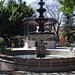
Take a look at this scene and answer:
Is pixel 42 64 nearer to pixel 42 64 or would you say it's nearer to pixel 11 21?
pixel 42 64

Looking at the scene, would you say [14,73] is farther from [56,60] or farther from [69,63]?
[69,63]

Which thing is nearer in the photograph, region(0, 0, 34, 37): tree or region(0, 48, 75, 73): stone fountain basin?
region(0, 48, 75, 73): stone fountain basin

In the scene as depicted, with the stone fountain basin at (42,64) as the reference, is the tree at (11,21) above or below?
above

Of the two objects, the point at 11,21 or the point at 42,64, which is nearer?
the point at 42,64

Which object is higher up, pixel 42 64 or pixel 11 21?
pixel 11 21

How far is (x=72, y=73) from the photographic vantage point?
5.63 meters

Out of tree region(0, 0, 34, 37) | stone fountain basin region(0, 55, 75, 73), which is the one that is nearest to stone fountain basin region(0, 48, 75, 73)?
stone fountain basin region(0, 55, 75, 73)

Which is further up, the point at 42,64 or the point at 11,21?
the point at 11,21

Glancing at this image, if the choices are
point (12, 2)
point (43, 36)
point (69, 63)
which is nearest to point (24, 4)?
point (12, 2)

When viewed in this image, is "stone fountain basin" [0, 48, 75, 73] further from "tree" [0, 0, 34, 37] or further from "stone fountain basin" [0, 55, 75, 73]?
"tree" [0, 0, 34, 37]

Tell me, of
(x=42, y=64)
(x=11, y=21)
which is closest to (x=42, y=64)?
(x=42, y=64)

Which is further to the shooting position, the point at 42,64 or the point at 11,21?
the point at 11,21

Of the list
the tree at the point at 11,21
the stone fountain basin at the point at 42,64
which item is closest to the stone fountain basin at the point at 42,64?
the stone fountain basin at the point at 42,64

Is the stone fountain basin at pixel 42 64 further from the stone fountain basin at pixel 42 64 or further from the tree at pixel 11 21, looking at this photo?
the tree at pixel 11 21
